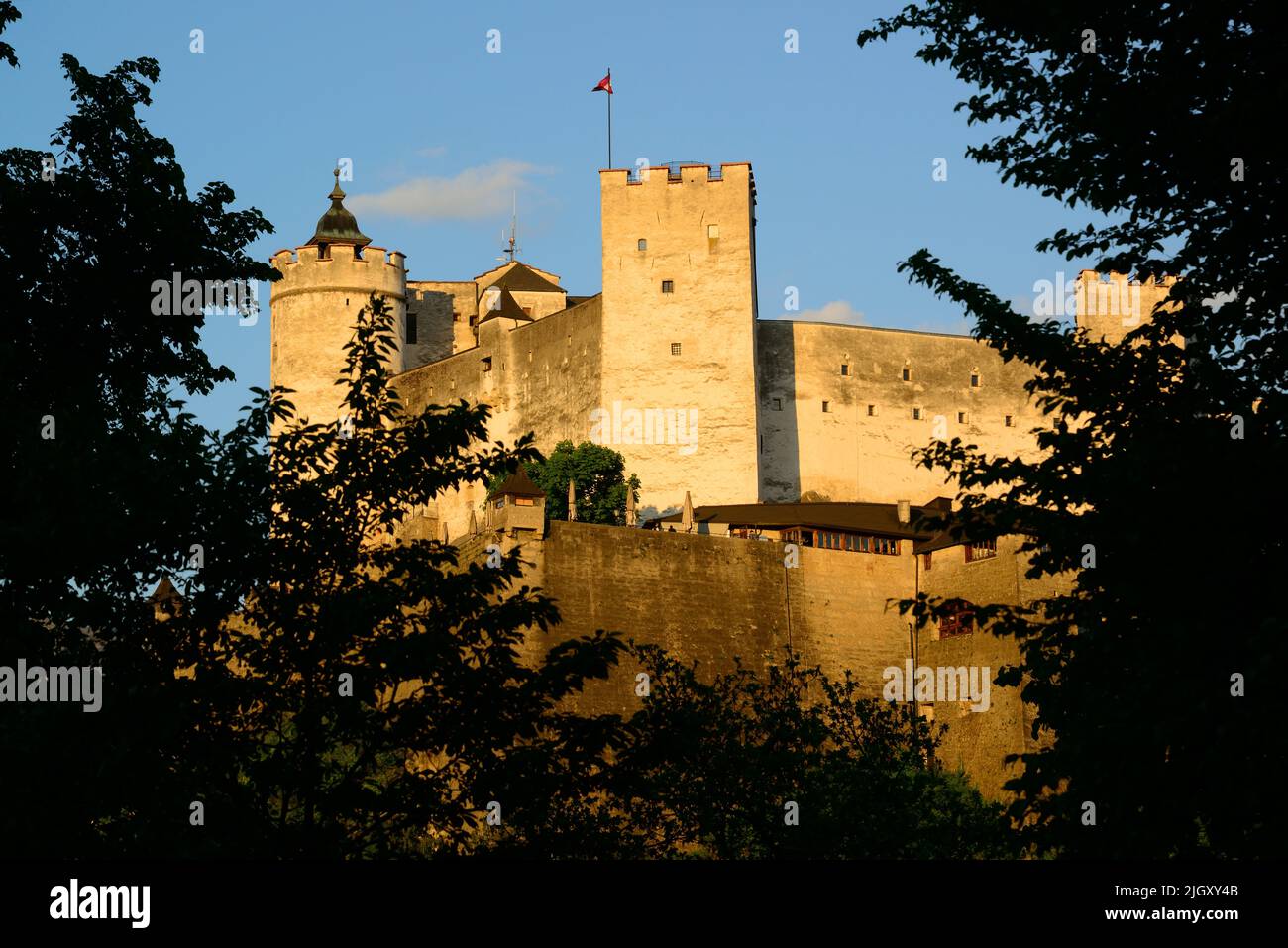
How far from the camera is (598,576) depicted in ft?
191

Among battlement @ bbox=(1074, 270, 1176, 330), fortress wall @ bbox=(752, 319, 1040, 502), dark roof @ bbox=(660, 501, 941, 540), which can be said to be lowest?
dark roof @ bbox=(660, 501, 941, 540)

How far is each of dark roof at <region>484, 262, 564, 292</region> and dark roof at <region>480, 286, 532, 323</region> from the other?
307cm

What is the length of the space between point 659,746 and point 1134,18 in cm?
837

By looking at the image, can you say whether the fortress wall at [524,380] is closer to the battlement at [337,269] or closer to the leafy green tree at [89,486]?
the battlement at [337,269]

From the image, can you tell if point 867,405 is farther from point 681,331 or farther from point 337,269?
point 337,269

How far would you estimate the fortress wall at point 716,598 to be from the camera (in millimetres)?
57500

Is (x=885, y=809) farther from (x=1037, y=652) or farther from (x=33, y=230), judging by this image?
(x=33, y=230)

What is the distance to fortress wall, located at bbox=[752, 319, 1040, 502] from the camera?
77688 millimetres

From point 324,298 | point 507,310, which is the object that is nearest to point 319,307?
point 324,298

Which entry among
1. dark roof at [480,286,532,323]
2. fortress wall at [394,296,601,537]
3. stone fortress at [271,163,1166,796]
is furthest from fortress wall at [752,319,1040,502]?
dark roof at [480,286,532,323]

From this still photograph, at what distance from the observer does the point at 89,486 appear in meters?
17.8

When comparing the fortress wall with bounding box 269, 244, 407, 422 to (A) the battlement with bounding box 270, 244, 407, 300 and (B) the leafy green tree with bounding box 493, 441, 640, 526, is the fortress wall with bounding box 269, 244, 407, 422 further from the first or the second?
(B) the leafy green tree with bounding box 493, 441, 640, 526

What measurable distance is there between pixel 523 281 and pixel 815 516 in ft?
102
